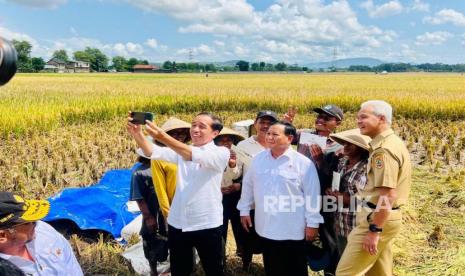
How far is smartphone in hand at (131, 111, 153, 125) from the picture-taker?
222 cm

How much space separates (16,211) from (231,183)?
66.7 inches

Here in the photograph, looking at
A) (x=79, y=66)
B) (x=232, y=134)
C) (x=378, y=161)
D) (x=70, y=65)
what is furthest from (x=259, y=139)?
(x=70, y=65)

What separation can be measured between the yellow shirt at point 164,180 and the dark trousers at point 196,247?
285 mm

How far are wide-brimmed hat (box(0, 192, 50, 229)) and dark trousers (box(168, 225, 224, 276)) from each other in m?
0.95

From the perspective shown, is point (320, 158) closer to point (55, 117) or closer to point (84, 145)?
point (84, 145)

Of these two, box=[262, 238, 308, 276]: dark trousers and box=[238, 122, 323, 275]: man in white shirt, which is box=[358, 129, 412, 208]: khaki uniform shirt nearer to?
box=[238, 122, 323, 275]: man in white shirt

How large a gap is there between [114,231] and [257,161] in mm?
2173

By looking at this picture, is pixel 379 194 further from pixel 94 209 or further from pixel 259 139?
pixel 94 209

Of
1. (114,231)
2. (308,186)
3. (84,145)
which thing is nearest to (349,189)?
(308,186)

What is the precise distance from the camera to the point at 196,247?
2.63 meters

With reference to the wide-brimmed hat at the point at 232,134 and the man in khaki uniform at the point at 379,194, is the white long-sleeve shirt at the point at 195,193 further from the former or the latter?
the man in khaki uniform at the point at 379,194

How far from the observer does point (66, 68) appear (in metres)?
85.7

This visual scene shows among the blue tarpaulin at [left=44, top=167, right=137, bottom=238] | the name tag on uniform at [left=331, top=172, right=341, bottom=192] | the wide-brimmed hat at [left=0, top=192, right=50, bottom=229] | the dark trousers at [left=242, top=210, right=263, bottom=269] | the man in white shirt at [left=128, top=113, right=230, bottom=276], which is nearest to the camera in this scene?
the wide-brimmed hat at [left=0, top=192, right=50, bottom=229]

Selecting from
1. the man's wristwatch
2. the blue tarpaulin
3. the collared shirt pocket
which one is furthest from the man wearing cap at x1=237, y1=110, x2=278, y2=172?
the blue tarpaulin
